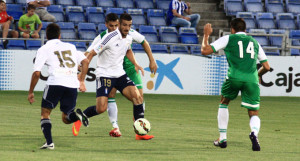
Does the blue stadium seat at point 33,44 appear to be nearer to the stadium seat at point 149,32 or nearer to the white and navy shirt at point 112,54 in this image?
the stadium seat at point 149,32

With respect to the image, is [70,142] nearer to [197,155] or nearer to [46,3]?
[197,155]

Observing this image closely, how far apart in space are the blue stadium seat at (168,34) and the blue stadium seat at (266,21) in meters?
4.18

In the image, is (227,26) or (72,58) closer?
(72,58)

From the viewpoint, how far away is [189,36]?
23.8m

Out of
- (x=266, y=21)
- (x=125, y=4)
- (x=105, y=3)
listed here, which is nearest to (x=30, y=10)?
(x=105, y=3)

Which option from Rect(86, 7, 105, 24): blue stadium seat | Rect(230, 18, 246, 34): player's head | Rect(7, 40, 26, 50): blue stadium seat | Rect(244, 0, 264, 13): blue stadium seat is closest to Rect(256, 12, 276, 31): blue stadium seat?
Rect(244, 0, 264, 13): blue stadium seat

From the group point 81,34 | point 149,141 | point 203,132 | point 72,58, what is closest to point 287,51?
point 81,34

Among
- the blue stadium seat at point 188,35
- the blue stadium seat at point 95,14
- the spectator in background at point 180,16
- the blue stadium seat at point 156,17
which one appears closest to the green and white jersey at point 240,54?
the spectator in background at point 180,16

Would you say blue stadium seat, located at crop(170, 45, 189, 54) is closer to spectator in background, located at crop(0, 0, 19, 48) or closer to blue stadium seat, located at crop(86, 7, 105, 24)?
blue stadium seat, located at crop(86, 7, 105, 24)

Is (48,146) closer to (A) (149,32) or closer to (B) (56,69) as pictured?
(B) (56,69)

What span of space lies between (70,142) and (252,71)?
2845 mm

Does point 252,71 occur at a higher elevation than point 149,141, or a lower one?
higher

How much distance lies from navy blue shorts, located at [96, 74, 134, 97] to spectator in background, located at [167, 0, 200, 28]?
1355 cm

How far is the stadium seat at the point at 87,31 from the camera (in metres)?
22.6
